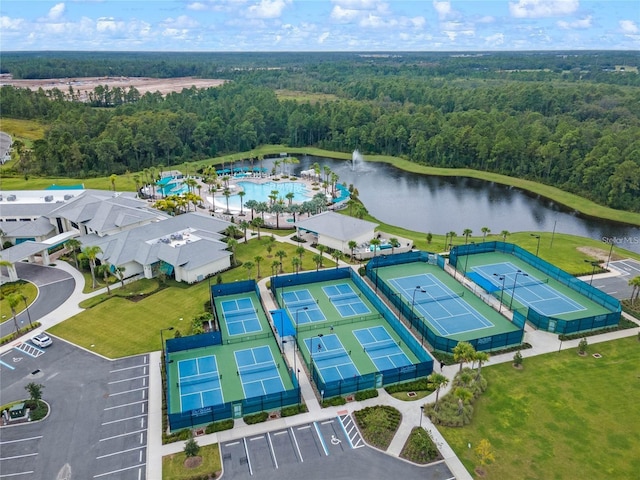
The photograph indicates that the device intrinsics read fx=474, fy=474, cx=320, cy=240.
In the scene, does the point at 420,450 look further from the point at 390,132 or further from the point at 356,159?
the point at 390,132

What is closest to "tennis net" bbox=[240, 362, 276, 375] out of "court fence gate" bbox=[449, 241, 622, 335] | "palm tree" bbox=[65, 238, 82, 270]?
"court fence gate" bbox=[449, 241, 622, 335]

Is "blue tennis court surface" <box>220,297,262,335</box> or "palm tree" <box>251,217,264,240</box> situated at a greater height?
"palm tree" <box>251,217,264,240</box>

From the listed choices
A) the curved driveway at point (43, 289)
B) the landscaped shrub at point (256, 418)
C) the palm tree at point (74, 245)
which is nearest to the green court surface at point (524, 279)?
the landscaped shrub at point (256, 418)

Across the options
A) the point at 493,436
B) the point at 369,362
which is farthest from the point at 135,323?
the point at 493,436

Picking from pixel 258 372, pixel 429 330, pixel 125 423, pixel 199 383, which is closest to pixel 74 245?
pixel 199 383

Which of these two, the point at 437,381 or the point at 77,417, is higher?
the point at 437,381

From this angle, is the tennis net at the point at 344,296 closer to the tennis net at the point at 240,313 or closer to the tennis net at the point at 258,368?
the tennis net at the point at 240,313

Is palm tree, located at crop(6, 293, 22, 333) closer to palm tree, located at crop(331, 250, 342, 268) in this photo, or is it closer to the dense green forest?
palm tree, located at crop(331, 250, 342, 268)
